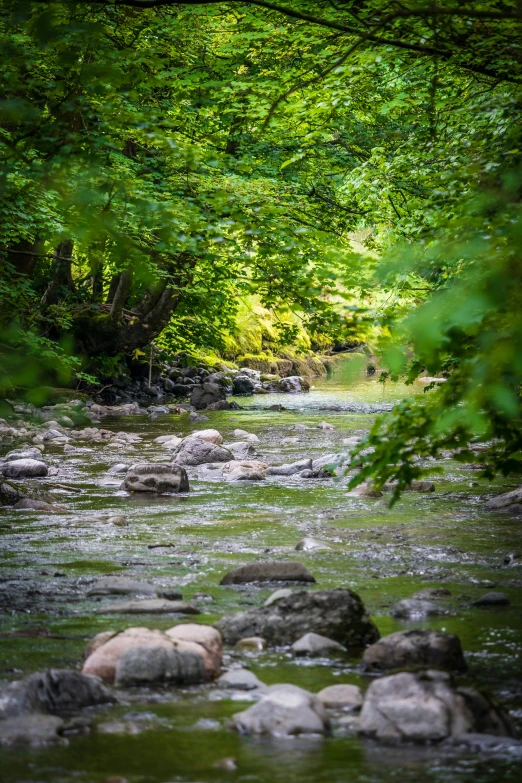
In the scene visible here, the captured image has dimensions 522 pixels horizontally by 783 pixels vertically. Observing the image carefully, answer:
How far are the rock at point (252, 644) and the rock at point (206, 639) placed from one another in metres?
0.21

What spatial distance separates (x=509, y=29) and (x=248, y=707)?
5051 millimetres

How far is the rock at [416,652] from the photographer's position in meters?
4.40

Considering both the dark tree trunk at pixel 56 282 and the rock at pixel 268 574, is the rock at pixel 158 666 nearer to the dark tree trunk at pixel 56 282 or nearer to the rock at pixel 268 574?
the rock at pixel 268 574

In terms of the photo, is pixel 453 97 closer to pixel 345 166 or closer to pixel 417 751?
pixel 345 166

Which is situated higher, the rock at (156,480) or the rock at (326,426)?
the rock at (326,426)

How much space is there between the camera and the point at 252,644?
195 inches

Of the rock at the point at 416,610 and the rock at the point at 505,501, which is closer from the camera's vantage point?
the rock at the point at 416,610

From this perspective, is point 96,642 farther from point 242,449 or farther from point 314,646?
point 242,449

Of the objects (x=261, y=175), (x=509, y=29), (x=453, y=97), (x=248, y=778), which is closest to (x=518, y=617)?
(x=248, y=778)

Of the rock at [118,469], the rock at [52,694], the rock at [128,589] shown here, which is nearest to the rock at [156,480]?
the rock at [118,469]

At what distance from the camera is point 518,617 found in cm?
545

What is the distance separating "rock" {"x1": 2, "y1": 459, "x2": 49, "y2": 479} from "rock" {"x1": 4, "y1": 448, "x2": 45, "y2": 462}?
1.05 m

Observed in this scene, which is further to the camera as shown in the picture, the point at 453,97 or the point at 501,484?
the point at 501,484

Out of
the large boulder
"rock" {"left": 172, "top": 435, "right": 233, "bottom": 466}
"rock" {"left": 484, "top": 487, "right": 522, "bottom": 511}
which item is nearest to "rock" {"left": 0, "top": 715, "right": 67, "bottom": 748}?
the large boulder
